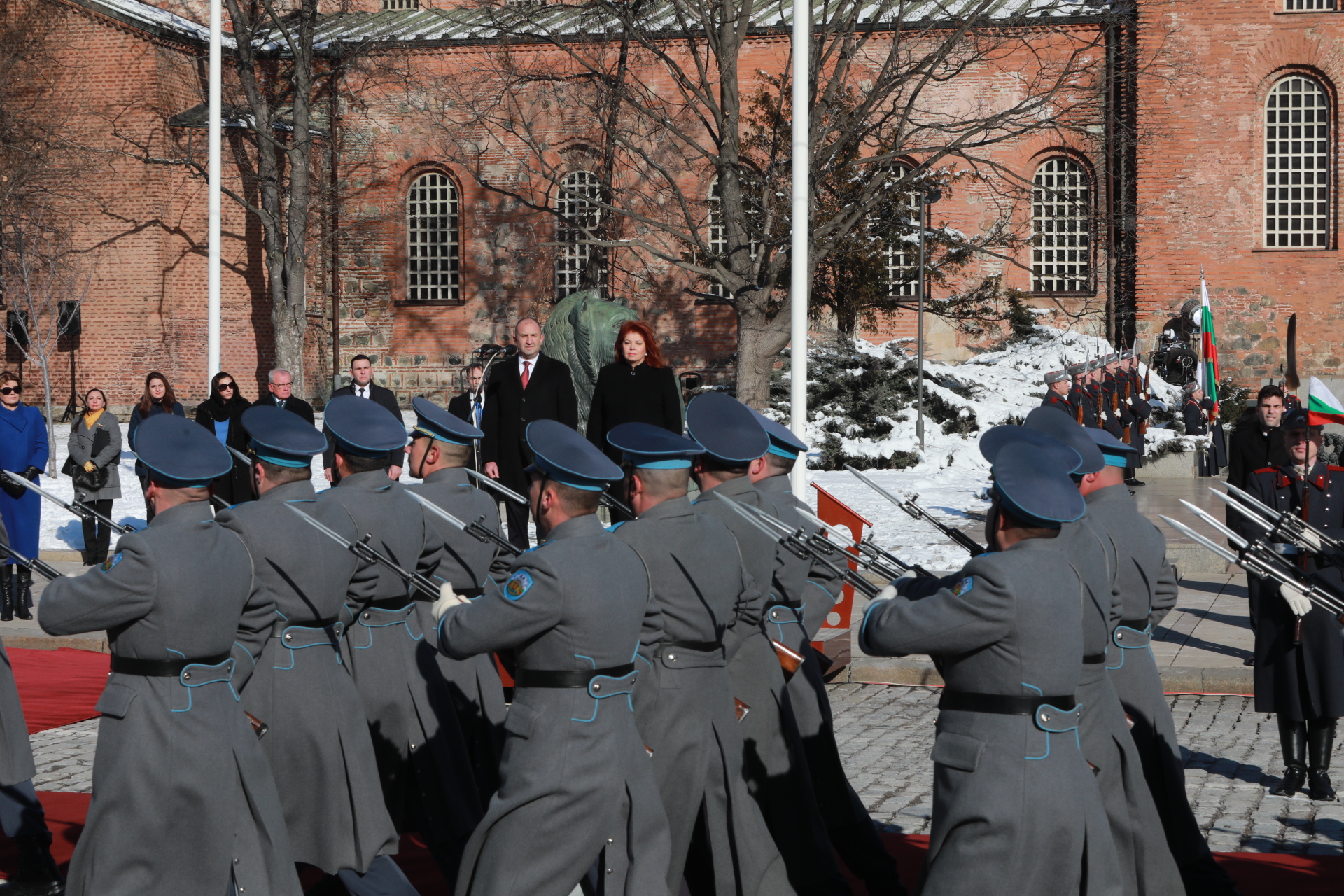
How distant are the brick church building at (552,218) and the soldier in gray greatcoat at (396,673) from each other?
2253 cm

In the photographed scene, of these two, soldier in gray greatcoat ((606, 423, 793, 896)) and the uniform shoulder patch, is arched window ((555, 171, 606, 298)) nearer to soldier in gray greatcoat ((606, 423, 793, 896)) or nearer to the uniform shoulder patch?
soldier in gray greatcoat ((606, 423, 793, 896))

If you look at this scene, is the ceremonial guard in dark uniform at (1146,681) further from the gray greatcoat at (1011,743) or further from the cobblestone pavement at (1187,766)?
the gray greatcoat at (1011,743)

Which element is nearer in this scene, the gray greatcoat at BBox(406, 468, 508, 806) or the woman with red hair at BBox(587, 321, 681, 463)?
the gray greatcoat at BBox(406, 468, 508, 806)

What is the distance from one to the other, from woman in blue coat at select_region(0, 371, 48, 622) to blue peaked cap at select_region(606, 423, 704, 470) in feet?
28.1

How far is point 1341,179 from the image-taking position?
2948cm

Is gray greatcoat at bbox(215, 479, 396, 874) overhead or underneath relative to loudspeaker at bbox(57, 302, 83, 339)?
underneath

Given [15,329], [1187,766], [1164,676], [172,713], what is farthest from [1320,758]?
[15,329]

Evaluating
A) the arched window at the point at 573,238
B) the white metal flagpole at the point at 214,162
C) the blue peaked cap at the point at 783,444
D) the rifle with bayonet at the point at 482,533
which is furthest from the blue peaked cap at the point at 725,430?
the arched window at the point at 573,238

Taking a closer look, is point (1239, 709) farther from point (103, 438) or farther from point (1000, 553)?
point (103, 438)

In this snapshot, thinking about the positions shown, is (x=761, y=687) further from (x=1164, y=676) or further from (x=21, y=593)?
(x=21, y=593)

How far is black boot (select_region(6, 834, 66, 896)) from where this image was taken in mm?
5684

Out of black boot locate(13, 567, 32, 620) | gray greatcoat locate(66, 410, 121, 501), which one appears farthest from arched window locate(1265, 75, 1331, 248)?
black boot locate(13, 567, 32, 620)

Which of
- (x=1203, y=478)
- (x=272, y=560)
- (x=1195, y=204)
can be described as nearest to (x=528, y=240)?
(x=1195, y=204)

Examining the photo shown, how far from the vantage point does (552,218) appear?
A: 33281 millimetres
